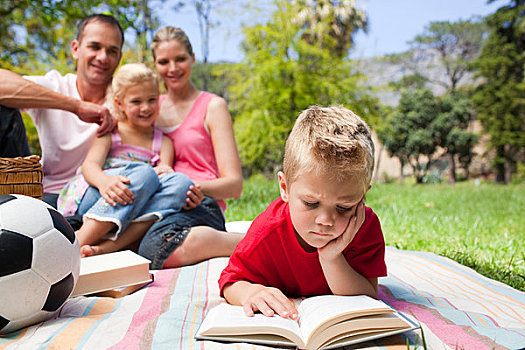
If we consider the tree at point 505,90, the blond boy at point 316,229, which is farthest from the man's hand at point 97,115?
the tree at point 505,90

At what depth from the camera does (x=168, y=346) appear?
1402 mm

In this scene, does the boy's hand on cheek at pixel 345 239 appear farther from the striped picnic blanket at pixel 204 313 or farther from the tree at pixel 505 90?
the tree at pixel 505 90

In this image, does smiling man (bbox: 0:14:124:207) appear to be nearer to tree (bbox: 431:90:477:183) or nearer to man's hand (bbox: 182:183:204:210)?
man's hand (bbox: 182:183:204:210)

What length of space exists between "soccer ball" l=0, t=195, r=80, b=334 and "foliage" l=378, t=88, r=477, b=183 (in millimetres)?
22025

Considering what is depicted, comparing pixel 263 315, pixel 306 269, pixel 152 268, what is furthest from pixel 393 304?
pixel 152 268

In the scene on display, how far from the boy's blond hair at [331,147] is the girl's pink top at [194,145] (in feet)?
5.27

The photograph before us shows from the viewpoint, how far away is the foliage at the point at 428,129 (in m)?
22.7

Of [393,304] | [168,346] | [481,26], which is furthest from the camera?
[481,26]

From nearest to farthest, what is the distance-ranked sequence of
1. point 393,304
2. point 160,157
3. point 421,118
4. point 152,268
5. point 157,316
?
point 157,316, point 393,304, point 152,268, point 160,157, point 421,118

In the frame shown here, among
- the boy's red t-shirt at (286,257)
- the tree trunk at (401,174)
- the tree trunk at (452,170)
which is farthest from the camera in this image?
the tree trunk at (401,174)

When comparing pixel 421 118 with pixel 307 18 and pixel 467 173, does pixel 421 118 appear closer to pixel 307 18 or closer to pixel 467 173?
pixel 467 173

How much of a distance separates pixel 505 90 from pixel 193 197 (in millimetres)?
20483

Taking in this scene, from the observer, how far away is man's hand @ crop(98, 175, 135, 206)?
2477 millimetres

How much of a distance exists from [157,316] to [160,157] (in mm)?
1542
